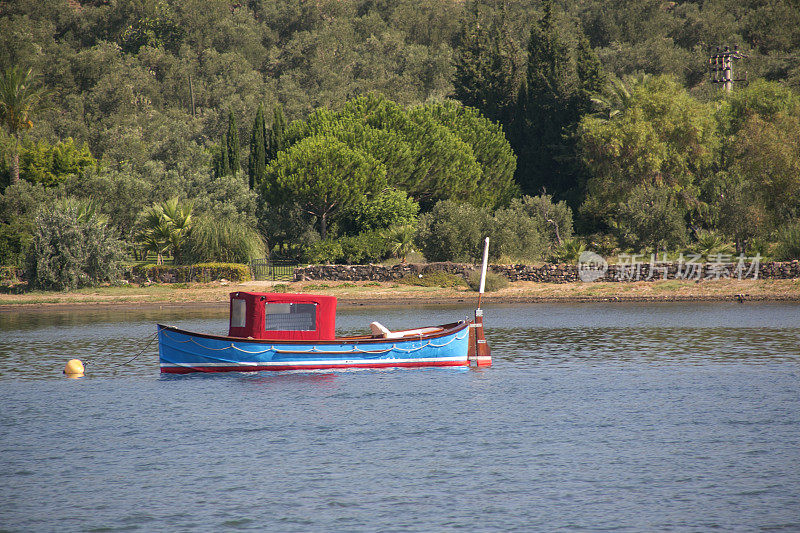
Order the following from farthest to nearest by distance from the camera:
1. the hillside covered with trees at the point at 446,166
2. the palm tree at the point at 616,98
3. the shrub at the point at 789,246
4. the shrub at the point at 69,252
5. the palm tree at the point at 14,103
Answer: the palm tree at the point at 616,98 < the palm tree at the point at 14,103 < the hillside covered with trees at the point at 446,166 < the shrub at the point at 69,252 < the shrub at the point at 789,246

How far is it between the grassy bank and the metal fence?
6.81 feet

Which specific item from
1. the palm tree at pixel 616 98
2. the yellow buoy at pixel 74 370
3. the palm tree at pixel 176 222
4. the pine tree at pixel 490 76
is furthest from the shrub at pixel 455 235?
the yellow buoy at pixel 74 370

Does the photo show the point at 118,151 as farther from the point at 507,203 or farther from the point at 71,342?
the point at 71,342

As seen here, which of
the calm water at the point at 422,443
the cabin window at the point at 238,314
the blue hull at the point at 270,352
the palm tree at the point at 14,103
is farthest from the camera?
the palm tree at the point at 14,103

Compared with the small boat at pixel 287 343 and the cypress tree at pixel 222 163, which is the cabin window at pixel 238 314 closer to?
the small boat at pixel 287 343

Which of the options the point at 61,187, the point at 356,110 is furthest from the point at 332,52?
the point at 61,187

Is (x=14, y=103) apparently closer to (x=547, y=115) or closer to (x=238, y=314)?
(x=238, y=314)

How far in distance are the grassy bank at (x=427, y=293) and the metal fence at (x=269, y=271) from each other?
2076mm

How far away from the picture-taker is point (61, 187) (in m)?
61.3

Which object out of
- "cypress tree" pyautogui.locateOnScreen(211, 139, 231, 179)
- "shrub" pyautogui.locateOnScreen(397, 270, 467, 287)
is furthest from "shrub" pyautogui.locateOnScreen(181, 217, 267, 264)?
"cypress tree" pyautogui.locateOnScreen(211, 139, 231, 179)

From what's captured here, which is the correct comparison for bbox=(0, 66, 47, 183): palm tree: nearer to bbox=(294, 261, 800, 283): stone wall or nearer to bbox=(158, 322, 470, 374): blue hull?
bbox=(294, 261, 800, 283): stone wall

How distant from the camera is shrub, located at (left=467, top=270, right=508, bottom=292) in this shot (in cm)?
5203

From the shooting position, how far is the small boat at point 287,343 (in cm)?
2803

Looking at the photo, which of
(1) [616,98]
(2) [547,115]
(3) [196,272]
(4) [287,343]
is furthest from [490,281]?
(2) [547,115]
